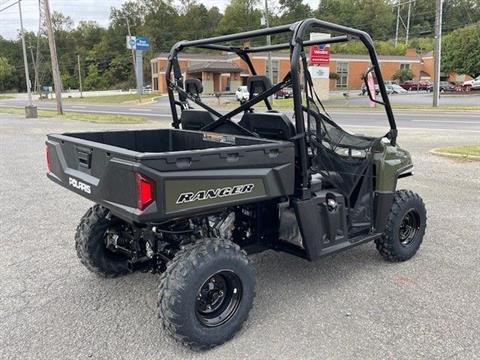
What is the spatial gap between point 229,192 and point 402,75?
72921 mm

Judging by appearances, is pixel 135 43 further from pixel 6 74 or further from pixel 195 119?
pixel 6 74

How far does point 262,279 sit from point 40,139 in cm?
1240

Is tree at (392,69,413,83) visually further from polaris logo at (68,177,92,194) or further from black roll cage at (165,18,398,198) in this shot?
polaris logo at (68,177,92,194)

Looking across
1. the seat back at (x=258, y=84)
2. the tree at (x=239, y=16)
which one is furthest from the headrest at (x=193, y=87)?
the tree at (x=239, y=16)

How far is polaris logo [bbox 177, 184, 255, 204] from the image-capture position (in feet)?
8.88

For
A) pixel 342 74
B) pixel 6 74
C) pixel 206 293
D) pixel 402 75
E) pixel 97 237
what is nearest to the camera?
pixel 206 293

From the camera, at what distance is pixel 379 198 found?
13.0 feet

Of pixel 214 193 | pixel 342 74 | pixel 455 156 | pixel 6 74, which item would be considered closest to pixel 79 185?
pixel 214 193

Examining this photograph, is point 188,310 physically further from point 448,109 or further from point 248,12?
point 248,12

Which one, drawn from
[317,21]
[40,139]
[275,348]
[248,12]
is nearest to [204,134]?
[317,21]

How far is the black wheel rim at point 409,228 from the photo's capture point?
4352mm

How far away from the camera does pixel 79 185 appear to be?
124 inches

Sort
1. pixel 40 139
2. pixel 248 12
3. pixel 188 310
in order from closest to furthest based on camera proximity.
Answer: pixel 188 310 → pixel 40 139 → pixel 248 12

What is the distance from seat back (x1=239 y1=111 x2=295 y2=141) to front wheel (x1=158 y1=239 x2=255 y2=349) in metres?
0.94
